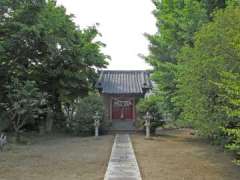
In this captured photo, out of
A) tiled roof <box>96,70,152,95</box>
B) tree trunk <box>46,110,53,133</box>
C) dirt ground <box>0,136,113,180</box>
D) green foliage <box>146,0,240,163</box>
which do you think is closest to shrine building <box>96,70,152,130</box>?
tiled roof <box>96,70,152,95</box>

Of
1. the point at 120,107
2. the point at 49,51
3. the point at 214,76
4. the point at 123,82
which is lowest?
the point at 120,107

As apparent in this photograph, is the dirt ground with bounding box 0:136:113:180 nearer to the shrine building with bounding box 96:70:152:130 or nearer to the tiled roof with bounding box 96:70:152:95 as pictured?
the shrine building with bounding box 96:70:152:130

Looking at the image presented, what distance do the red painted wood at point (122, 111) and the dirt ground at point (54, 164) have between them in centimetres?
1168

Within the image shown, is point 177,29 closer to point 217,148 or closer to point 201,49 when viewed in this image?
point 217,148

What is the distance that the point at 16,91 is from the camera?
17.5 meters

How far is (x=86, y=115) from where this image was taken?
22422 mm

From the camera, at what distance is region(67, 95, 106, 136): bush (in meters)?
22.5

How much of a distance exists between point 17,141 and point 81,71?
733 centimetres

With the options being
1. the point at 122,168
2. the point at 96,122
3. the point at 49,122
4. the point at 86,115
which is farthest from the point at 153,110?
the point at 122,168

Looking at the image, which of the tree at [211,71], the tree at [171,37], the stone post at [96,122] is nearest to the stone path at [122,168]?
the tree at [211,71]

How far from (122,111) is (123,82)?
7.69 feet

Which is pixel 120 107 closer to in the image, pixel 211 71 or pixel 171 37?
pixel 171 37

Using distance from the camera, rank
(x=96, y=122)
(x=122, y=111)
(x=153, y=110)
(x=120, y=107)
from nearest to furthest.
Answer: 1. (x=96, y=122)
2. (x=153, y=110)
3. (x=122, y=111)
4. (x=120, y=107)

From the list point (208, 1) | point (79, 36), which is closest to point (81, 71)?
point (79, 36)
